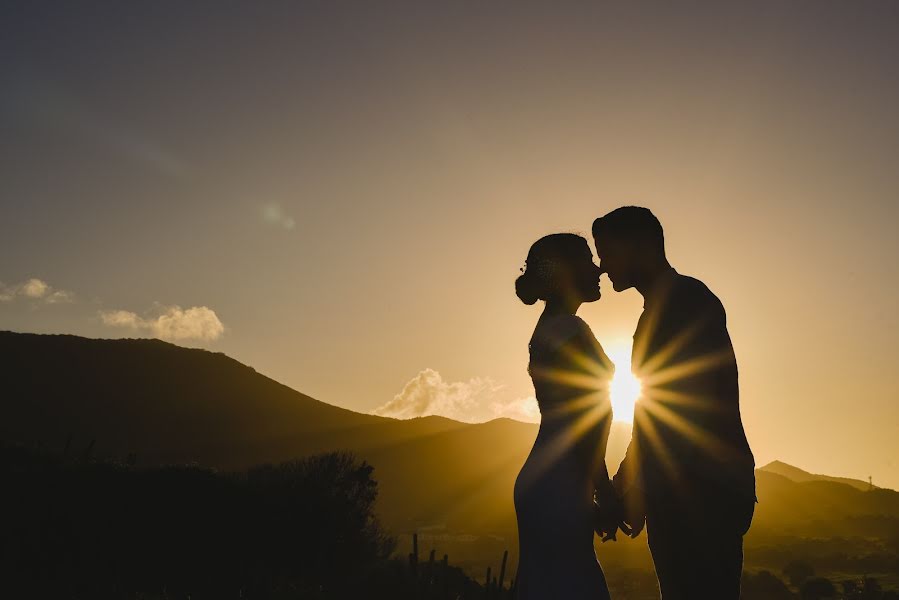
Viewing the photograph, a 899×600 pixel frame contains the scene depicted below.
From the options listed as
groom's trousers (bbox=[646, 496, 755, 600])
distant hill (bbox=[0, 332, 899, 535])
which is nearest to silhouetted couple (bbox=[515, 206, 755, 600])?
groom's trousers (bbox=[646, 496, 755, 600])

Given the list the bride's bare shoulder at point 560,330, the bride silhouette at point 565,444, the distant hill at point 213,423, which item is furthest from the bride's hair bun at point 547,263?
the distant hill at point 213,423

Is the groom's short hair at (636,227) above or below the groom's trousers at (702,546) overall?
above

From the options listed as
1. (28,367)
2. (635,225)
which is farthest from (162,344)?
(635,225)

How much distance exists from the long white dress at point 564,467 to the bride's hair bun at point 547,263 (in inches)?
9.7

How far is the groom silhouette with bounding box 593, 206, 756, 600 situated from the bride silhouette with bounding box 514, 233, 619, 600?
1.20ft

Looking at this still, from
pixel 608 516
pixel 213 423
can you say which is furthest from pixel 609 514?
pixel 213 423

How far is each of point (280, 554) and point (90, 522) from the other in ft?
24.0

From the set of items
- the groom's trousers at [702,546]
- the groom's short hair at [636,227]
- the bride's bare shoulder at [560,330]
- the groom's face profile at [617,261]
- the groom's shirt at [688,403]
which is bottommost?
the groom's trousers at [702,546]

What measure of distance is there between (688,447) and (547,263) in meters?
1.66

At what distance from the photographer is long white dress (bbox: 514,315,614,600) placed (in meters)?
4.35

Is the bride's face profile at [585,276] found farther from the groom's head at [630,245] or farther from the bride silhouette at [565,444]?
the groom's head at [630,245]

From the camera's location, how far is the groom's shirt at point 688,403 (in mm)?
3668

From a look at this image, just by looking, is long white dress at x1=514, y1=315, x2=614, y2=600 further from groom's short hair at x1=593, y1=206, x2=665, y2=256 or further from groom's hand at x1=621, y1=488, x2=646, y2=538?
groom's short hair at x1=593, y1=206, x2=665, y2=256

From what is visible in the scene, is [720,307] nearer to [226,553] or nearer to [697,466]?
[697,466]
